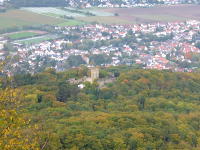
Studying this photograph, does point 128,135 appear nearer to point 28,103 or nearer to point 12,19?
point 28,103

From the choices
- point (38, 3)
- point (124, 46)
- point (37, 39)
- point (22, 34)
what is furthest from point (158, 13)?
point (22, 34)

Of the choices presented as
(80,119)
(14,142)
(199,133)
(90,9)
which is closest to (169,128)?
(199,133)

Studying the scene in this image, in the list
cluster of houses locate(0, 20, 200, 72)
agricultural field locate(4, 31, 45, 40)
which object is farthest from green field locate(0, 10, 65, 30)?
cluster of houses locate(0, 20, 200, 72)

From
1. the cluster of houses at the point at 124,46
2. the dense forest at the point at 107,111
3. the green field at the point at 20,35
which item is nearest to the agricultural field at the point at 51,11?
the cluster of houses at the point at 124,46

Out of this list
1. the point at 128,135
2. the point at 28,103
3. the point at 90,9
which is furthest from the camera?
the point at 90,9

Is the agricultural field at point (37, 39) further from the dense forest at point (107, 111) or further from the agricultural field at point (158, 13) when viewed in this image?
the dense forest at point (107, 111)

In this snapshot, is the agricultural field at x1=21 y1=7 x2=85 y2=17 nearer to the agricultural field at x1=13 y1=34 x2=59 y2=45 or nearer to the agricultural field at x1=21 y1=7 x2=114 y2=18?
the agricultural field at x1=21 y1=7 x2=114 y2=18

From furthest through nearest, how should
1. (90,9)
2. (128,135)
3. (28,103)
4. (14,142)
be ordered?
(90,9), (28,103), (128,135), (14,142)

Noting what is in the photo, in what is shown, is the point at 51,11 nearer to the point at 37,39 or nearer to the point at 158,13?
the point at 37,39
